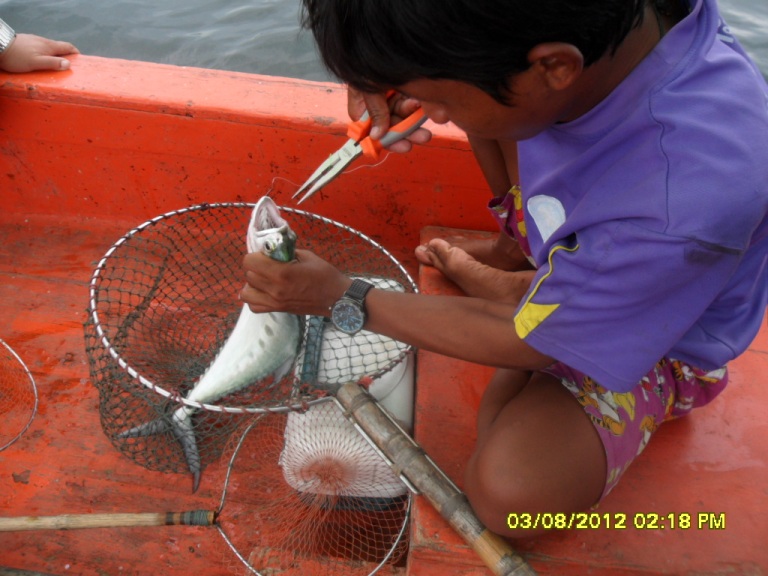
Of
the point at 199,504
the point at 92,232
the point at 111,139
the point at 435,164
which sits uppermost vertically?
the point at 111,139

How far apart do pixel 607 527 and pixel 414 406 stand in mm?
763

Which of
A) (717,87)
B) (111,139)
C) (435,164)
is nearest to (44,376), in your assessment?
(111,139)

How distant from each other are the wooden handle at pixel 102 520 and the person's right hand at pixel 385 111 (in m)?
1.35

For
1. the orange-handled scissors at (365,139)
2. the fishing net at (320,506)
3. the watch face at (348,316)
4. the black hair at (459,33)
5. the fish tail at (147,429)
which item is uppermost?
the black hair at (459,33)

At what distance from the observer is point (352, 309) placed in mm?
1754

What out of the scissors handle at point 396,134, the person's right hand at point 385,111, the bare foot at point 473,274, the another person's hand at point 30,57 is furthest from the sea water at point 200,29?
the scissors handle at point 396,134

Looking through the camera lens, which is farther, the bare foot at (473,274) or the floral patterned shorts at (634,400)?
the bare foot at (473,274)

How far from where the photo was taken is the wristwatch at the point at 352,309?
175 centimetres

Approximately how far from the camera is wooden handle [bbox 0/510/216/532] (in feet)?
6.07

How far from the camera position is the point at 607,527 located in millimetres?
1868

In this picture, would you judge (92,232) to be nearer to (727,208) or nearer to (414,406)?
(414,406)

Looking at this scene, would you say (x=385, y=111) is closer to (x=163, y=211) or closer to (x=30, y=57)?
(x=163, y=211)

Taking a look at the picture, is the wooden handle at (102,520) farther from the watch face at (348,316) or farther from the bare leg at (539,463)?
the bare leg at (539,463)

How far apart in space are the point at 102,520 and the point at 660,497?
1.80 metres
